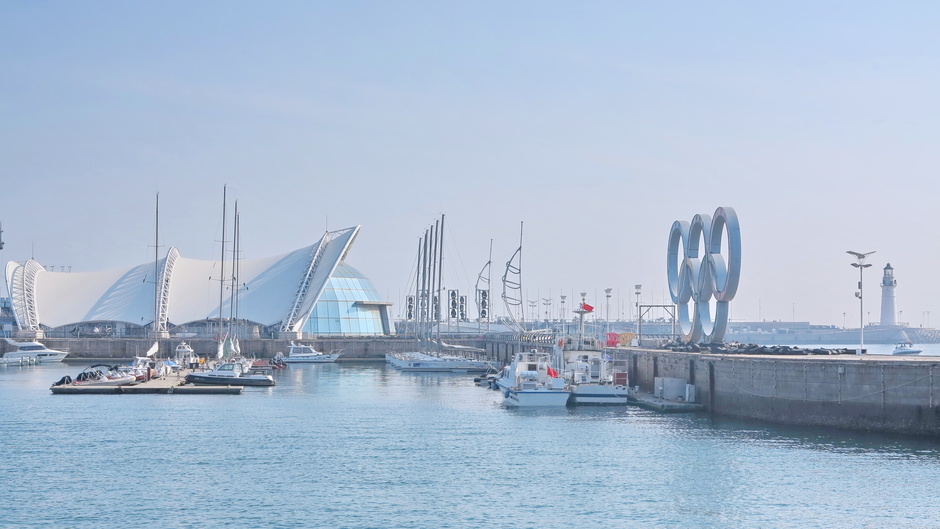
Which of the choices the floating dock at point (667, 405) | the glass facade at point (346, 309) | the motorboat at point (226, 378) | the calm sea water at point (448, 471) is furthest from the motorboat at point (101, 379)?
the glass facade at point (346, 309)

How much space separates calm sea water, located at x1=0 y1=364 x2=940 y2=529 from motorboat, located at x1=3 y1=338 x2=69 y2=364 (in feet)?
195

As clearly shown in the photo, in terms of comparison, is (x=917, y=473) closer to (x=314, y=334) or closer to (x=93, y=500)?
(x=93, y=500)

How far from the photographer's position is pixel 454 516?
3158 cm

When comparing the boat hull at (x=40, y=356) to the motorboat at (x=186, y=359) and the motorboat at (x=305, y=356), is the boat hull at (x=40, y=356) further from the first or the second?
the motorboat at (x=305, y=356)

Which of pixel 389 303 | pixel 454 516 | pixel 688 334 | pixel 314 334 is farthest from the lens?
pixel 389 303

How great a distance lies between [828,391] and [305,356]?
75975mm

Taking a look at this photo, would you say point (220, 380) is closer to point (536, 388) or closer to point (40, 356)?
point (536, 388)

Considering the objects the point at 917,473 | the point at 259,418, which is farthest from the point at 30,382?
the point at 917,473

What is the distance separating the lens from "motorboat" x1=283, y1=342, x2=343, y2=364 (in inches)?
4542

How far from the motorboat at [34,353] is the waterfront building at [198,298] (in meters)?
14.0

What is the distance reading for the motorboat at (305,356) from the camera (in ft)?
379

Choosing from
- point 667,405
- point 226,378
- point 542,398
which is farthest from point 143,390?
point 667,405

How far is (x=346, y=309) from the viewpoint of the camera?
144 m

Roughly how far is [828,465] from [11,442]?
32.0 m
